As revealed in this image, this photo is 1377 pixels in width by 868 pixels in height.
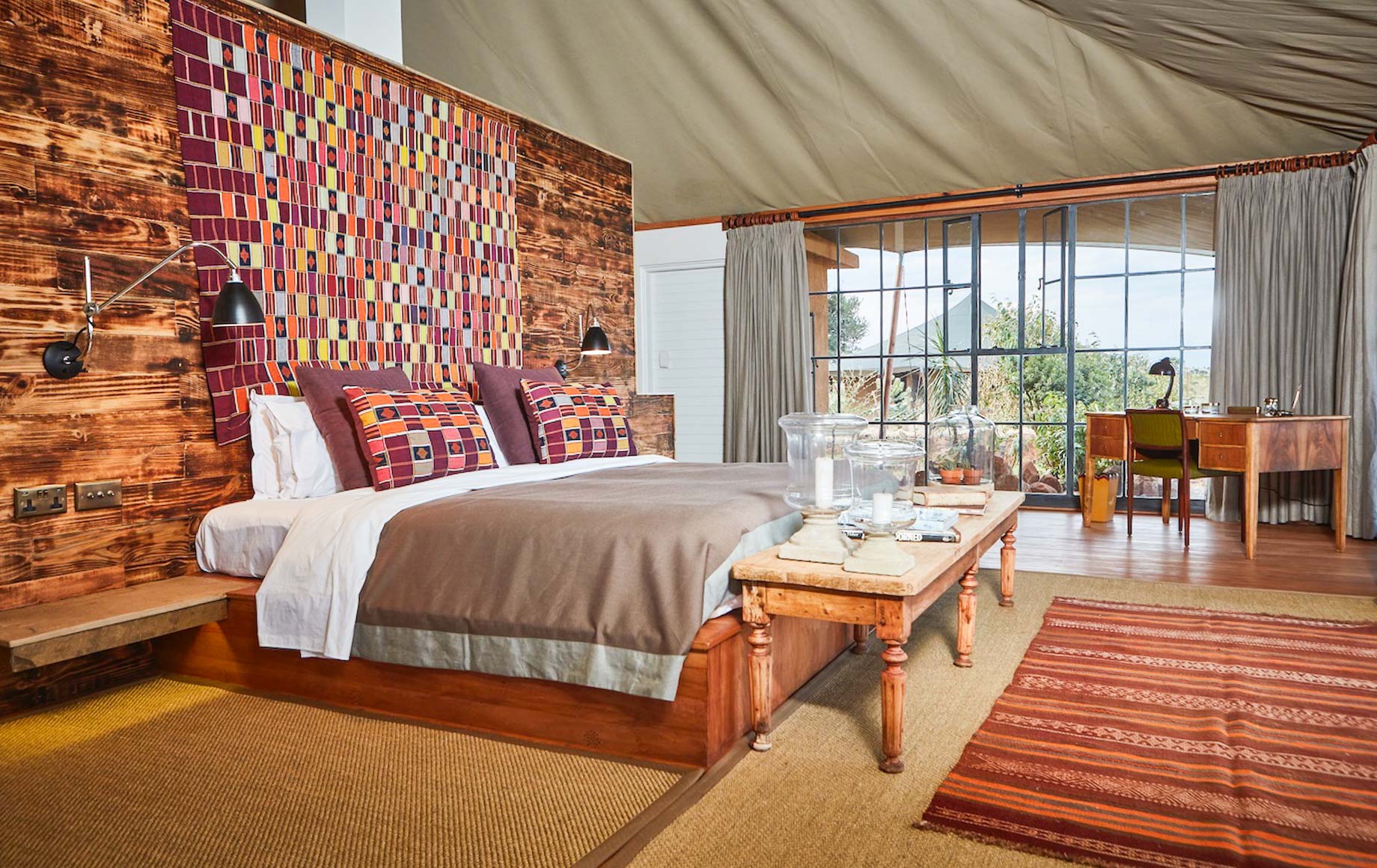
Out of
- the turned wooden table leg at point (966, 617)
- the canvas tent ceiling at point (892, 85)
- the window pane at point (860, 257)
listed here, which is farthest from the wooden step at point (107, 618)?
the window pane at point (860, 257)

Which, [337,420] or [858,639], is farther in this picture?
[337,420]

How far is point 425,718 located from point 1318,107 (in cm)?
530

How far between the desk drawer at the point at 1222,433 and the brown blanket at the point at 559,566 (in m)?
3.14

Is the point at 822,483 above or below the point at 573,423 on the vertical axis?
Answer: below

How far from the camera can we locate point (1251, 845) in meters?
1.75

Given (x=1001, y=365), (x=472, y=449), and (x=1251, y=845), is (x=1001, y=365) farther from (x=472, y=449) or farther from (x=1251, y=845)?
(x=1251, y=845)

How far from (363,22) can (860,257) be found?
4.23 metres

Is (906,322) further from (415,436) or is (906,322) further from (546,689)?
(546,689)

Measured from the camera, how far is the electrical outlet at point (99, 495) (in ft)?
9.23

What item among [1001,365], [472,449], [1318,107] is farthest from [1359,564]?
[472,449]

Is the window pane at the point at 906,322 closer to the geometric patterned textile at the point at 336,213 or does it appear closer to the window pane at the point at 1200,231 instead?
the window pane at the point at 1200,231

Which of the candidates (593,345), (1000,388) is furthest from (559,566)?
(1000,388)

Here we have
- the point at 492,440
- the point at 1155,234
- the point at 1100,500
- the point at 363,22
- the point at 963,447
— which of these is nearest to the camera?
the point at 963,447

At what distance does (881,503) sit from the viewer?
2.24 m
